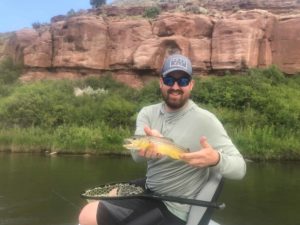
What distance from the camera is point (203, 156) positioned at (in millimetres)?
3713

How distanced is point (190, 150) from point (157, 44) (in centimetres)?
4592

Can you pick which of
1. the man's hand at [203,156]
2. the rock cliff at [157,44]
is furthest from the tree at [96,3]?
the man's hand at [203,156]

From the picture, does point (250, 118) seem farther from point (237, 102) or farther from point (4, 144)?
point (4, 144)

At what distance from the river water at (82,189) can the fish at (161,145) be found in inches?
366

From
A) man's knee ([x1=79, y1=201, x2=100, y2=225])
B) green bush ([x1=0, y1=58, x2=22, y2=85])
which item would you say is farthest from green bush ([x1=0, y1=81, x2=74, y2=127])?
man's knee ([x1=79, y1=201, x2=100, y2=225])

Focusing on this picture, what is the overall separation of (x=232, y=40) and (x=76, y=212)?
116 ft

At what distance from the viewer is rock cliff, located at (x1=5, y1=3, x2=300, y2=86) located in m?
47.2

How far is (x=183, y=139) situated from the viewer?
411cm

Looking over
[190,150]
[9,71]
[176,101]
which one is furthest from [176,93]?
[9,71]

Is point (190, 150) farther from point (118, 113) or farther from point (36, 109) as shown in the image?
point (36, 109)

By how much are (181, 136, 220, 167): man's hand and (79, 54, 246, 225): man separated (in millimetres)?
226

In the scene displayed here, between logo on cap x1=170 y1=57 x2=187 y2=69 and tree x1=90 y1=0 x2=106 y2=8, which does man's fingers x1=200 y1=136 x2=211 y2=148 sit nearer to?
logo on cap x1=170 y1=57 x2=187 y2=69

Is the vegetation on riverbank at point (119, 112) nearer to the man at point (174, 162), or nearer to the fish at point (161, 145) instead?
the man at point (174, 162)

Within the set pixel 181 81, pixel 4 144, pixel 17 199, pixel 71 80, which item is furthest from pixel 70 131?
pixel 181 81
